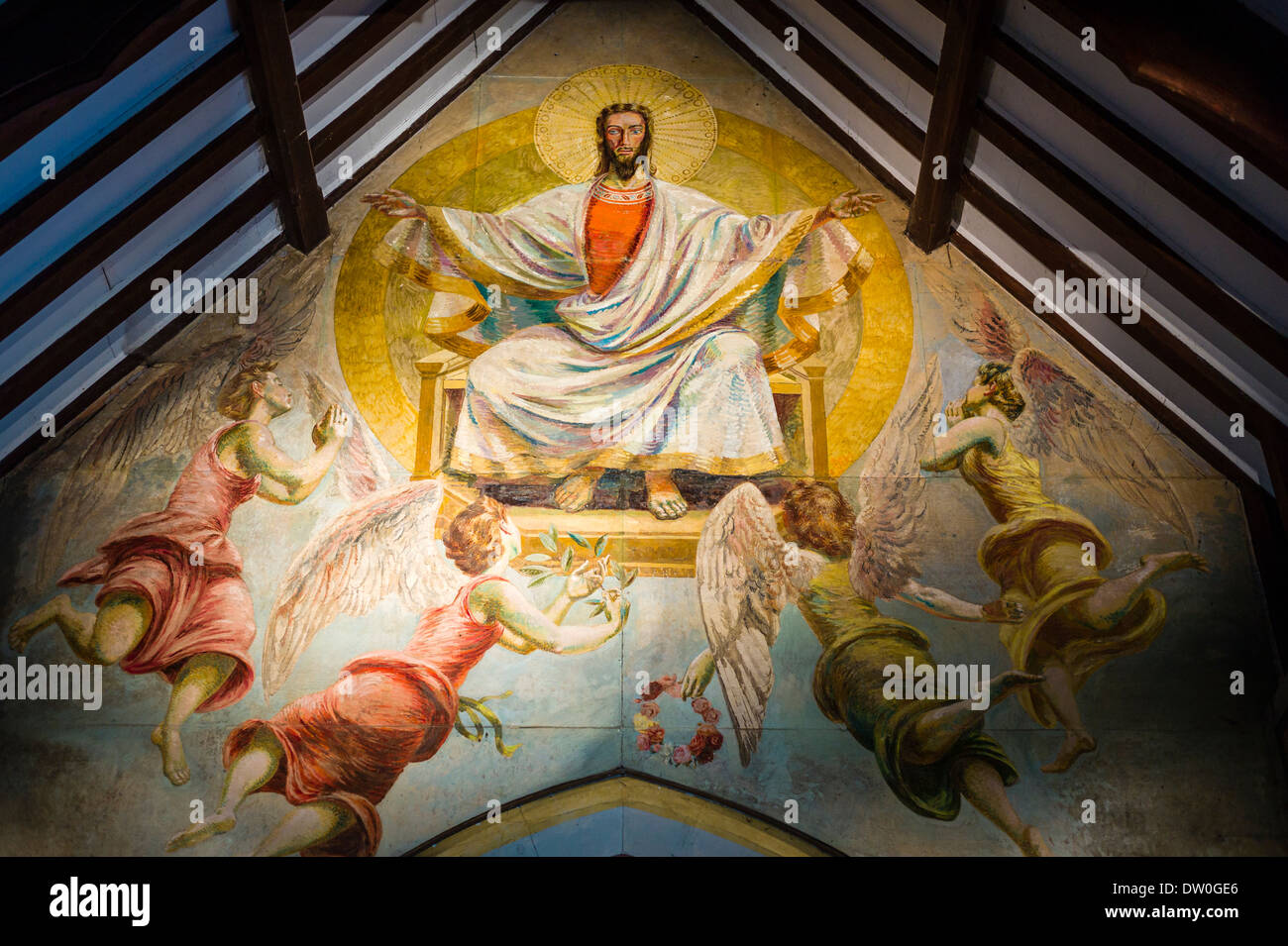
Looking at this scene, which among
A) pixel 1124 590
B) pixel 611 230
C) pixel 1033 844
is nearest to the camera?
pixel 1033 844

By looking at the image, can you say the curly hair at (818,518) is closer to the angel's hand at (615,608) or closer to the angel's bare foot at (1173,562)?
the angel's hand at (615,608)

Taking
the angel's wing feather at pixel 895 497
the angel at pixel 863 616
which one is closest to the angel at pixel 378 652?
the angel at pixel 863 616

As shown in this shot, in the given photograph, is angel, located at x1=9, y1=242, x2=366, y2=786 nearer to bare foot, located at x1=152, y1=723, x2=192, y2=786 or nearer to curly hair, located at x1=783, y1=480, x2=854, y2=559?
bare foot, located at x1=152, y1=723, x2=192, y2=786

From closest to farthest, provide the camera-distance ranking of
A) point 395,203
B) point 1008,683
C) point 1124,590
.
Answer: point 1008,683, point 1124,590, point 395,203

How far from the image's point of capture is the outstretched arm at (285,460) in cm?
827

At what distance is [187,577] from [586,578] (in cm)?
240

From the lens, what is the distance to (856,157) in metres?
9.45

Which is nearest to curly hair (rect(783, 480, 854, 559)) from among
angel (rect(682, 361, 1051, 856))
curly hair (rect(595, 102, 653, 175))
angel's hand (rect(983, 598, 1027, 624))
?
angel (rect(682, 361, 1051, 856))

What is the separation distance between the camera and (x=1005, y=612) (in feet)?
25.8

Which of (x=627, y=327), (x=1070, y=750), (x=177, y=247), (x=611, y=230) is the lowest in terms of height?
(x=1070, y=750)

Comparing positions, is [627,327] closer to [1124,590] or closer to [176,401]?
[176,401]

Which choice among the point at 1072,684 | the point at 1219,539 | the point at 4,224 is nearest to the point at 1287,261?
the point at 1219,539

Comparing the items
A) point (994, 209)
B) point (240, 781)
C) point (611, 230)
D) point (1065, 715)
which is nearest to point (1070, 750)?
point (1065, 715)

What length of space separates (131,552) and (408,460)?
1.74 m
